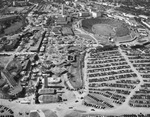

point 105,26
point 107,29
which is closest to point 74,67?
point 107,29

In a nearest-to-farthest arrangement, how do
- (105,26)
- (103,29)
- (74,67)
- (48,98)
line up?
(48,98), (74,67), (103,29), (105,26)

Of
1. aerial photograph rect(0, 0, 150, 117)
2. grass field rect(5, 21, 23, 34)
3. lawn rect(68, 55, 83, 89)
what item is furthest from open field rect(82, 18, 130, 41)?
grass field rect(5, 21, 23, 34)

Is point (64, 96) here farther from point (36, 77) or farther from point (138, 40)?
point (138, 40)

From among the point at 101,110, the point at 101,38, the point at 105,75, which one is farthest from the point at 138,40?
the point at 101,110

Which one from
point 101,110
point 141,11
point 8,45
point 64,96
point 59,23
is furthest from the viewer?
point 141,11

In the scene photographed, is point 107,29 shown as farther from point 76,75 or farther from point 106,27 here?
point 76,75

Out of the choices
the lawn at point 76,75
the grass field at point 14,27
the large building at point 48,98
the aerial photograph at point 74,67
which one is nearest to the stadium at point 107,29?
the aerial photograph at point 74,67

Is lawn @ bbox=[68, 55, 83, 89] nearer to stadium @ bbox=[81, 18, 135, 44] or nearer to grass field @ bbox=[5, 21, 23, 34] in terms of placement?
stadium @ bbox=[81, 18, 135, 44]
